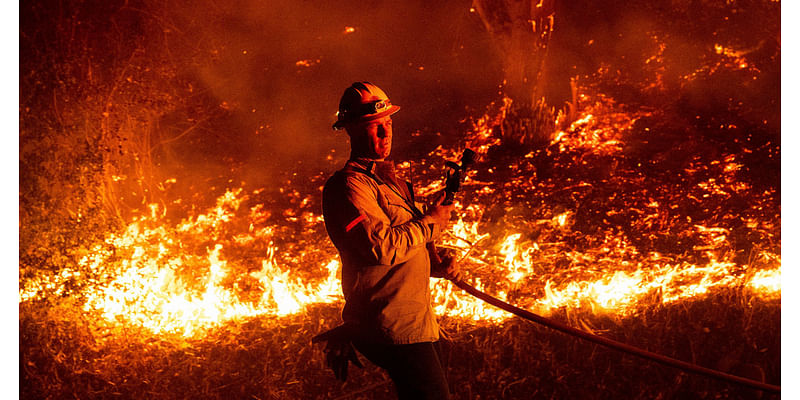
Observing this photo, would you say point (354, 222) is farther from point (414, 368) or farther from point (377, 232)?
point (414, 368)

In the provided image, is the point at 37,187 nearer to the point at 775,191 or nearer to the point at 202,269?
the point at 202,269

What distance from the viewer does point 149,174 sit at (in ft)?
16.9

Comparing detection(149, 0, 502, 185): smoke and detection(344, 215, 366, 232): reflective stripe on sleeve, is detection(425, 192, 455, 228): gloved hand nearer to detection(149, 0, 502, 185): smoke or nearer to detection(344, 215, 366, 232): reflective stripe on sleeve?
detection(344, 215, 366, 232): reflective stripe on sleeve

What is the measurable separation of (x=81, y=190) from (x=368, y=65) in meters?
2.80

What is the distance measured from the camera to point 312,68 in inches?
213

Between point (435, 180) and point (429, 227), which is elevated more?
point (435, 180)

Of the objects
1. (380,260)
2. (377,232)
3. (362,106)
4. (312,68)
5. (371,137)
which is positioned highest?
(312,68)

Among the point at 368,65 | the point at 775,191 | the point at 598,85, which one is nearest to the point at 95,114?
the point at 368,65

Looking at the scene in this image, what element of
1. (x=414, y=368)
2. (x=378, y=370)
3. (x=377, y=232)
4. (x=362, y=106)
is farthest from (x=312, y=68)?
(x=414, y=368)

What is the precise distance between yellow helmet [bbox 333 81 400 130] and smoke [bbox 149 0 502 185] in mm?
2266

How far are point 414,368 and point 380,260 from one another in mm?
555

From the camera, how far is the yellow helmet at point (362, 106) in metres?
3.02

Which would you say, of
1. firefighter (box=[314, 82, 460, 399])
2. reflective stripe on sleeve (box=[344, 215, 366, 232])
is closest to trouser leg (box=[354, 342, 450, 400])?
firefighter (box=[314, 82, 460, 399])

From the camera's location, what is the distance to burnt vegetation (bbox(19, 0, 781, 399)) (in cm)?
470
